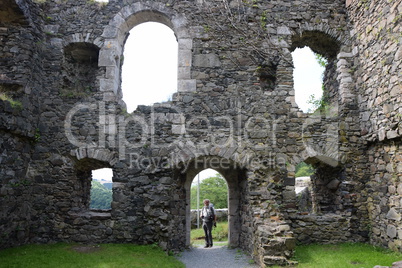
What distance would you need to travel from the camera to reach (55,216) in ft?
21.9

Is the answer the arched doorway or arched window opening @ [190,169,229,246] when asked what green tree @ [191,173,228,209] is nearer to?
arched window opening @ [190,169,229,246]

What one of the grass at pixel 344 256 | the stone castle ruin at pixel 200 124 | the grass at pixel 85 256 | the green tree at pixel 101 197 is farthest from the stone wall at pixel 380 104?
the green tree at pixel 101 197

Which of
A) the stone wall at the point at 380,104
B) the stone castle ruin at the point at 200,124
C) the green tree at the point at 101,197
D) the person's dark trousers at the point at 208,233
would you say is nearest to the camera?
the stone wall at the point at 380,104

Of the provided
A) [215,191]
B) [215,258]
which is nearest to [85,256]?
[215,258]

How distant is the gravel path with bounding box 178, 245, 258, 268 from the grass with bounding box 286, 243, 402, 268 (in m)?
1.07

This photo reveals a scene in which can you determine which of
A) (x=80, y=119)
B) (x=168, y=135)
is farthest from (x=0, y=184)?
(x=168, y=135)

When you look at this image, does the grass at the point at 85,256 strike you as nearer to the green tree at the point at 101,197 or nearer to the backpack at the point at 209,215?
the backpack at the point at 209,215

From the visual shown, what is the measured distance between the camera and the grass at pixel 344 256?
208 inches

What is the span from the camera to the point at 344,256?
18.9 feet

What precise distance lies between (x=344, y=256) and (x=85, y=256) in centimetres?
500

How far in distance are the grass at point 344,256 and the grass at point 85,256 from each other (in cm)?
247

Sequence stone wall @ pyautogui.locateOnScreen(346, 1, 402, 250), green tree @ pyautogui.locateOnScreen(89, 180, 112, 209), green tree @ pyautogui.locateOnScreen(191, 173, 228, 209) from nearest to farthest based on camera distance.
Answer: stone wall @ pyautogui.locateOnScreen(346, 1, 402, 250), green tree @ pyautogui.locateOnScreen(89, 180, 112, 209), green tree @ pyautogui.locateOnScreen(191, 173, 228, 209)

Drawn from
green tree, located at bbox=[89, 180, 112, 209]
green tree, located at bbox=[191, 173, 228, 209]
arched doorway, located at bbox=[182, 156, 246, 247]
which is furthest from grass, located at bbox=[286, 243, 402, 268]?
green tree, located at bbox=[191, 173, 228, 209]

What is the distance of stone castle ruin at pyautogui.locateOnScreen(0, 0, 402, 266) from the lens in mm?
6355
